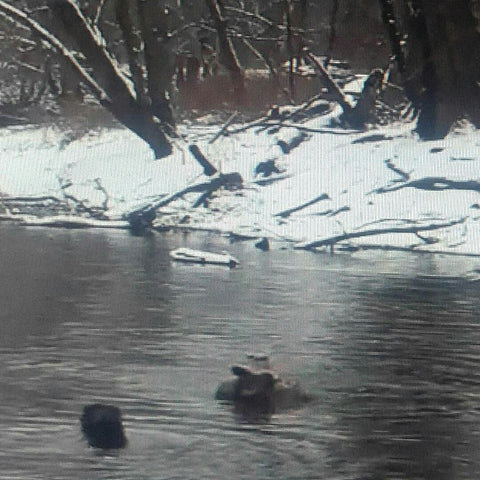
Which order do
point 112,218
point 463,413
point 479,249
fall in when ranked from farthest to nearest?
1. point 112,218
2. point 479,249
3. point 463,413

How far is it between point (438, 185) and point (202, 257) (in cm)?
603

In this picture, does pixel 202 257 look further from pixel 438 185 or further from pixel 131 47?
pixel 131 47

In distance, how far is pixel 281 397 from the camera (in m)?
12.4

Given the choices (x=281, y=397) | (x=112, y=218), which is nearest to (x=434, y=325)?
(x=281, y=397)

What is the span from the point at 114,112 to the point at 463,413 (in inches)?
841

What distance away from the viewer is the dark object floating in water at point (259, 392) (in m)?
→ 12.2

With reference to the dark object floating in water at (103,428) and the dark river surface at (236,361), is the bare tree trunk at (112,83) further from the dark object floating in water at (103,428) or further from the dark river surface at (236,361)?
the dark object floating in water at (103,428)

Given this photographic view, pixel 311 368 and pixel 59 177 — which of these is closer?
pixel 311 368

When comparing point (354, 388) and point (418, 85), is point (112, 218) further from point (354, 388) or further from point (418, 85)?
point (354, 388)

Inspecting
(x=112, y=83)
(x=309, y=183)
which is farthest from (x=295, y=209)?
(x=112, y=83)

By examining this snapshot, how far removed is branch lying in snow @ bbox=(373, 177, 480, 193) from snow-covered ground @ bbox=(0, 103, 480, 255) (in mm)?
19

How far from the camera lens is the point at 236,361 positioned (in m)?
14.1

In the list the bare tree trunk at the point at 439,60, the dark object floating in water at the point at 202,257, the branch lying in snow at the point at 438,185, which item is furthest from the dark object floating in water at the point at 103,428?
the bare tree trunk at the point at 439,60

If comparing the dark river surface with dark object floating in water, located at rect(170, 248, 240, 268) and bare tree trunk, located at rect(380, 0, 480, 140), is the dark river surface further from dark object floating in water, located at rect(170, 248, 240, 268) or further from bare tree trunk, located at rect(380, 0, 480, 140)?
bare tree trunk, located at rect(380, 0, 480, 140)
